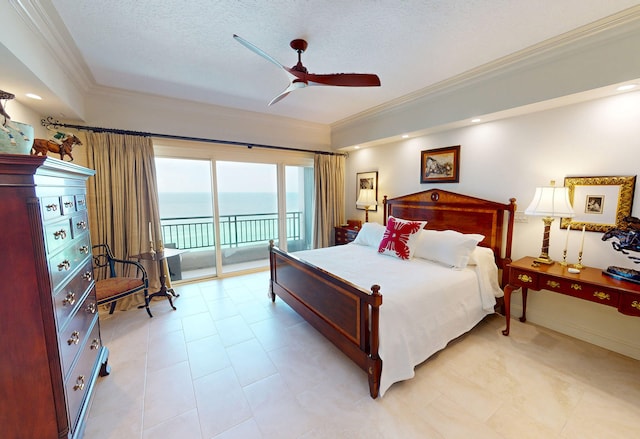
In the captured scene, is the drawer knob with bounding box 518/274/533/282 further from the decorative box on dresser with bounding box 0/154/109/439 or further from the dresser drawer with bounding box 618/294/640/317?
the decorative box on dresser with bounding box 0/154/109/439

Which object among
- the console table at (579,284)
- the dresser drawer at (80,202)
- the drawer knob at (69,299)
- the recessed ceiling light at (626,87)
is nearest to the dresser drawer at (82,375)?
the drawer knob at (69,299)

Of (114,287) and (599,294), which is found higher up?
(599,294)

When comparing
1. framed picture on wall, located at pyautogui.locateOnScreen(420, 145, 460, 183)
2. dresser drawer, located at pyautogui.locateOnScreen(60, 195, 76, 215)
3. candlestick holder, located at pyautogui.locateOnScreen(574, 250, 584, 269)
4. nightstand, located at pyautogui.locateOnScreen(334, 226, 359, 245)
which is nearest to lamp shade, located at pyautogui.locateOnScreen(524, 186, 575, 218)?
candlestick holder, located at pyautogui.locateOnScreen(574, 250, 584, 269)

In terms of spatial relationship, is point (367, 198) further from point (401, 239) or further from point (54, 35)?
point (54, 35)

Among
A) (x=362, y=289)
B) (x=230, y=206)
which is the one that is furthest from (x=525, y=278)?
(x=230, y=206)

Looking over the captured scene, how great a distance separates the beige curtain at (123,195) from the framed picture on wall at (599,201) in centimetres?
478

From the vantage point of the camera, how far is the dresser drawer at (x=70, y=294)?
1315 millimetres

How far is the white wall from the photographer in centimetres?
223

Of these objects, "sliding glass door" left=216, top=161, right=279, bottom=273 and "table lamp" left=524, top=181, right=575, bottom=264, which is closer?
"table lamp" left=524, top=181, right=575, bottom=264

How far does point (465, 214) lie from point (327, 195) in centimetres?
245

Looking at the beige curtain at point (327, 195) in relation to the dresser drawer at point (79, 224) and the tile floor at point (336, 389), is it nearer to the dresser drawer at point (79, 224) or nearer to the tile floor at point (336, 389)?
the tile floor at point (336, 389)

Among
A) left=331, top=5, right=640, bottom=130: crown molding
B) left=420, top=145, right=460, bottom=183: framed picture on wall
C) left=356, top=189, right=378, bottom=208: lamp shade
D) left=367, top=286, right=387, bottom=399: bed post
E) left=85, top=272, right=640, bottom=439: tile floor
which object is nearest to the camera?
left=85, top=272, right=640, bottom=439: tile floor

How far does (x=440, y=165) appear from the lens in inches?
138

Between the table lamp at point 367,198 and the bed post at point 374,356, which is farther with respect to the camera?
the table lamp at point 367,198
